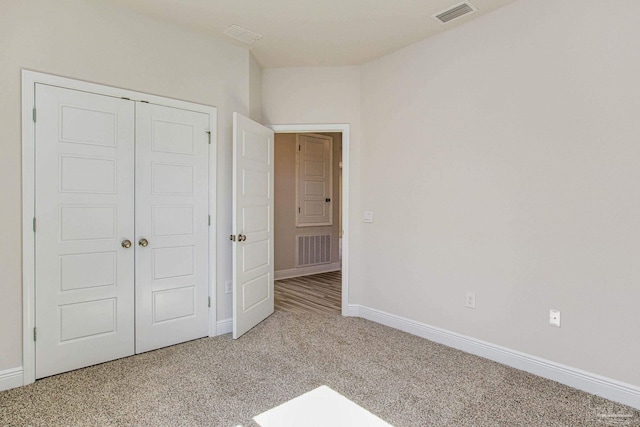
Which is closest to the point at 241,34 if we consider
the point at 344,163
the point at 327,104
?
the point at 327,104

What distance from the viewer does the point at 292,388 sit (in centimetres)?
238

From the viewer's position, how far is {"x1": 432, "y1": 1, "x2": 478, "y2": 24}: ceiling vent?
8.88 ft

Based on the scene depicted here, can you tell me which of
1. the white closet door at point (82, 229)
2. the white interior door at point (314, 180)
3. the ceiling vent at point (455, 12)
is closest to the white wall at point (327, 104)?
the ceiling vent at point (455, 12)

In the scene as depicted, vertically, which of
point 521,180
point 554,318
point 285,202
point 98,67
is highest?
point 98,67

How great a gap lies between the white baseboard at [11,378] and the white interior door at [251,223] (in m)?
1.51

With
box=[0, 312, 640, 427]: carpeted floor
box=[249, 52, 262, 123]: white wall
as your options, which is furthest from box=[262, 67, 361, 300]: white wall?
box=[0, 312, 640, 427]: carpeted floor

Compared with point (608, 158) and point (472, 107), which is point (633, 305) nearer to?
point (608, 158)

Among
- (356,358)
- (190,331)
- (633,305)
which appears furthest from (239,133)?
(633,305)

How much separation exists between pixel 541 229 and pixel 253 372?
238 centimetres

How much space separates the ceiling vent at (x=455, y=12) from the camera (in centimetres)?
271

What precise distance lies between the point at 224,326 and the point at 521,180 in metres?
2.93

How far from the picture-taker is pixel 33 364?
8.07ft

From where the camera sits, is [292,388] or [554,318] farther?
[554,318]

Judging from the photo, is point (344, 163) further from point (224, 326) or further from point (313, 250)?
point (313, 250)
